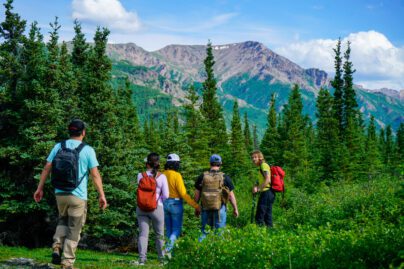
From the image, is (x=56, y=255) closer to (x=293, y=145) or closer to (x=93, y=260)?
(x=93, y=260)

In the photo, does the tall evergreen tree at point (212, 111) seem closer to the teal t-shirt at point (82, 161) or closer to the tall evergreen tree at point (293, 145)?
the tall evergreen tree at point (293, 145)

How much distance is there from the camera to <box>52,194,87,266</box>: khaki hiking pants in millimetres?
7516

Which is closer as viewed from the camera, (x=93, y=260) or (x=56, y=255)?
(x=56, y=255)

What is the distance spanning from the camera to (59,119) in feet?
78.1

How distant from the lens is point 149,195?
991 centimetres

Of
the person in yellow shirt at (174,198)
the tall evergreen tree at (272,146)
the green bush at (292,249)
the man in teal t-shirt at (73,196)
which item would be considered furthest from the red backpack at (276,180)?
the tall evergreen tree at (272,146)

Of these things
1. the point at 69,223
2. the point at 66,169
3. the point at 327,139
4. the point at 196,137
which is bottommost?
the point at 69,223

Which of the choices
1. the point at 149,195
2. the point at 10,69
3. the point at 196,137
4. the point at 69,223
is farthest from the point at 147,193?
the point at 196,137

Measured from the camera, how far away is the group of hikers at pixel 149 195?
7.45 metres

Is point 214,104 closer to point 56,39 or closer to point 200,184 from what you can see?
point 56,39

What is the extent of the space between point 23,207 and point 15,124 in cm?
447

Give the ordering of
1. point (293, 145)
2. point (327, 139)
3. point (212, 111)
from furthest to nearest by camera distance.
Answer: point (327, 139)
point (293, 145)
point (212, 111)

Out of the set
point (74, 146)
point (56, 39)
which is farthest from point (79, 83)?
point (74, 146)

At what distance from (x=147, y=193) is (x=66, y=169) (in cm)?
286
